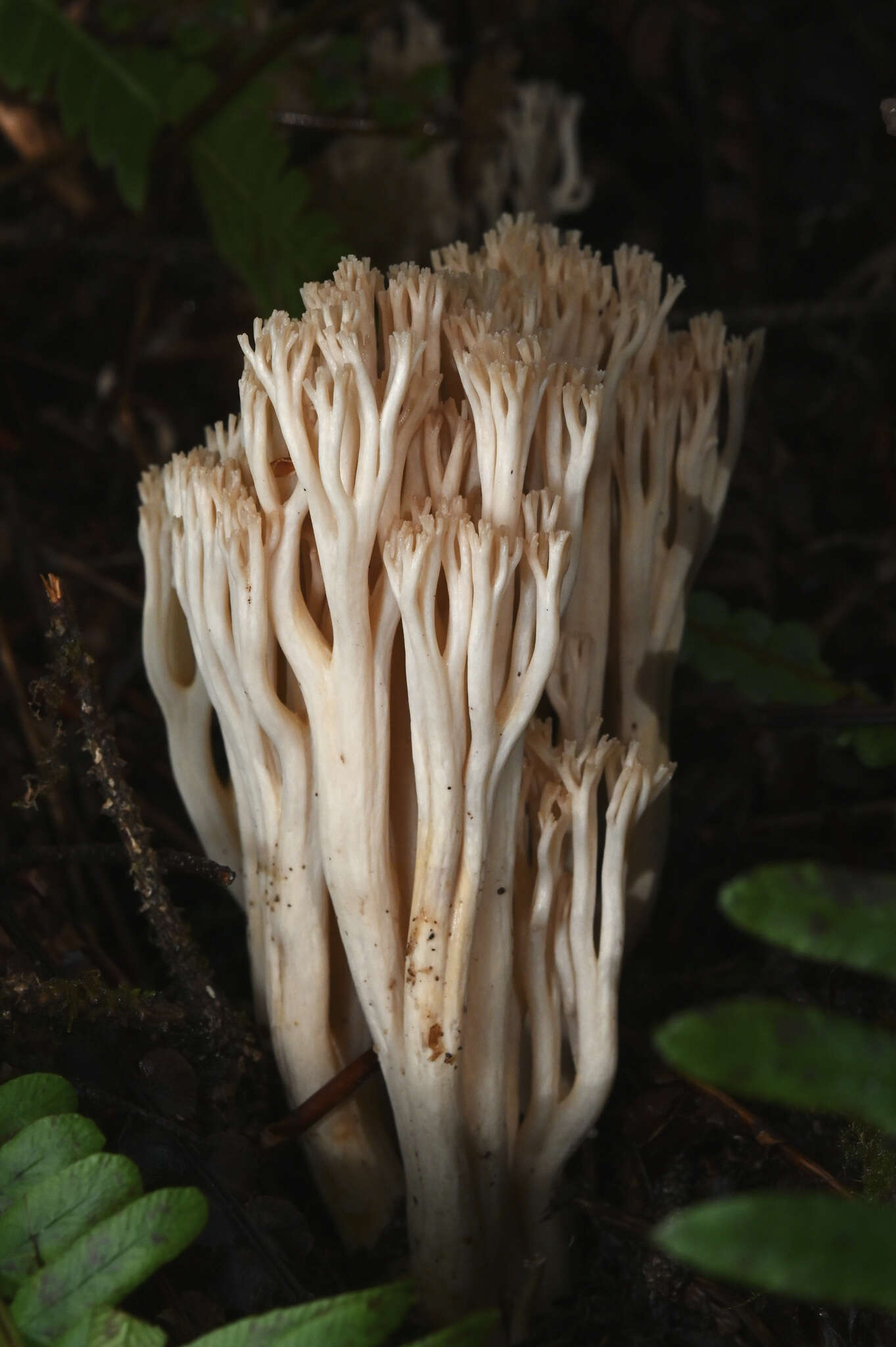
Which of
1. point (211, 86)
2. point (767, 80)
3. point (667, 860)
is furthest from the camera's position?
point (767, 80)

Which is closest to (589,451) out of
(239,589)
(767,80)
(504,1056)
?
(239,589)

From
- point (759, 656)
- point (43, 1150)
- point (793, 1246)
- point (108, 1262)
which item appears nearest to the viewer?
point (793, 1246)

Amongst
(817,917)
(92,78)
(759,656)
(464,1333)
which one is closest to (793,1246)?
(817,917)

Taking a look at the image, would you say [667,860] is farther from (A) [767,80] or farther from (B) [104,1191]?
(A) [767,80]

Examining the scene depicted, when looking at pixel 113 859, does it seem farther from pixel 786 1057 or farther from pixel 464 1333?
pixel 786 1057

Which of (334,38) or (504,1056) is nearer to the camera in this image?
(504,1056)
